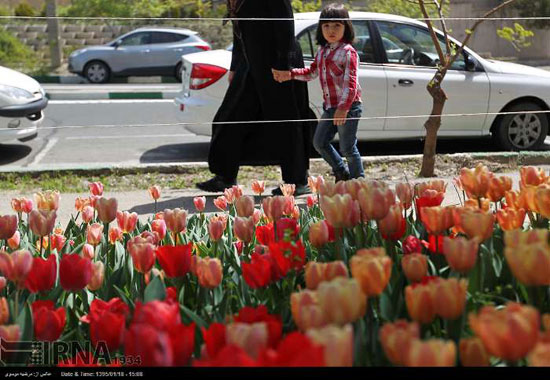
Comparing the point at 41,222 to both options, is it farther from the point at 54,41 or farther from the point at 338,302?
the point at 54,41

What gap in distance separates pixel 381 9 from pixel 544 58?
4088mm

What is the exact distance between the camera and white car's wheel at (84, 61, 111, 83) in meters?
25.1

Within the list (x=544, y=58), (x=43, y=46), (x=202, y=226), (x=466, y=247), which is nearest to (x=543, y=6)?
(x=544, y=58)

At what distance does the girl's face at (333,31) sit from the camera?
6.52m

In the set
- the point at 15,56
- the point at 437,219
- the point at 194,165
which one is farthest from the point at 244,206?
the point at 15,56

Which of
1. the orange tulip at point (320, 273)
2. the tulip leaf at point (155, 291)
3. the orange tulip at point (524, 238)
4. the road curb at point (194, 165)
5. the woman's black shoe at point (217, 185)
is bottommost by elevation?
the road curb at point (194, 165)

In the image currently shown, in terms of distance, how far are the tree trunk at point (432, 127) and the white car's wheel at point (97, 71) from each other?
58.0ft

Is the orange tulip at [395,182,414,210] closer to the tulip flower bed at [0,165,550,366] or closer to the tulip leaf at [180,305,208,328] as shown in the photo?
the tulip flower bed at [0,165,550,366]

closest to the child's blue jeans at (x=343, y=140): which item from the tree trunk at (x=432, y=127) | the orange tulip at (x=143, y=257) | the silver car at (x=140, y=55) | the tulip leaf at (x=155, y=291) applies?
the tree trunk at (x=432, y=127)

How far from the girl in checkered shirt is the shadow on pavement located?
17.2 ft

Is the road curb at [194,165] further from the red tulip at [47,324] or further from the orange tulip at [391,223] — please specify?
the red tulip at [47,324]

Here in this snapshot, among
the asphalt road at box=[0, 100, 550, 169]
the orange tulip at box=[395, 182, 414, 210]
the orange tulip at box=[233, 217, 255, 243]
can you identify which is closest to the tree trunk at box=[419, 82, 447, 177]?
the asphalt road at box=[0, 100, 550, 169]

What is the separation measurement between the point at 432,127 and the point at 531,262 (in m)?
6.76

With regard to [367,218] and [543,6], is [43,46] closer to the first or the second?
[543,6]
